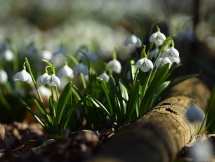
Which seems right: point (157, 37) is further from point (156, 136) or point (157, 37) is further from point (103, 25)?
point (103, 25)

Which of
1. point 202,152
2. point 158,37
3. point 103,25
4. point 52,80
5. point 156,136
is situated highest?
point 158,37

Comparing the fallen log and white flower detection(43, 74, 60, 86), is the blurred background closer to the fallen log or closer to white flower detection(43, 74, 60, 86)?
white flower detection(43, 74, 60, 86)

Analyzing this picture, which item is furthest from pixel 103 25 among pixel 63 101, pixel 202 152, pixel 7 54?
pixel 202 152

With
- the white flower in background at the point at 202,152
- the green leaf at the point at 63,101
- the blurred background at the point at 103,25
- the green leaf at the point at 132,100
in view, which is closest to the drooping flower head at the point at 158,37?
the green leaf at the point at 132,100

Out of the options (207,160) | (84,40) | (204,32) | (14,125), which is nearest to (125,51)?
(204,32)

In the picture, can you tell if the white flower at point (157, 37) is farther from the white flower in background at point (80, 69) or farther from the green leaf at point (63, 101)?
the green leaf at point (63, 101)

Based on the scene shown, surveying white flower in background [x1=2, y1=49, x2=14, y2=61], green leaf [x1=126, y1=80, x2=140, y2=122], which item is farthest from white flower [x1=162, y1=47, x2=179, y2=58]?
white flower in background [x1=2, y1=49, x2=14, y2=61]

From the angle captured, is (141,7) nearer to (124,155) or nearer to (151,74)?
(151,74)
